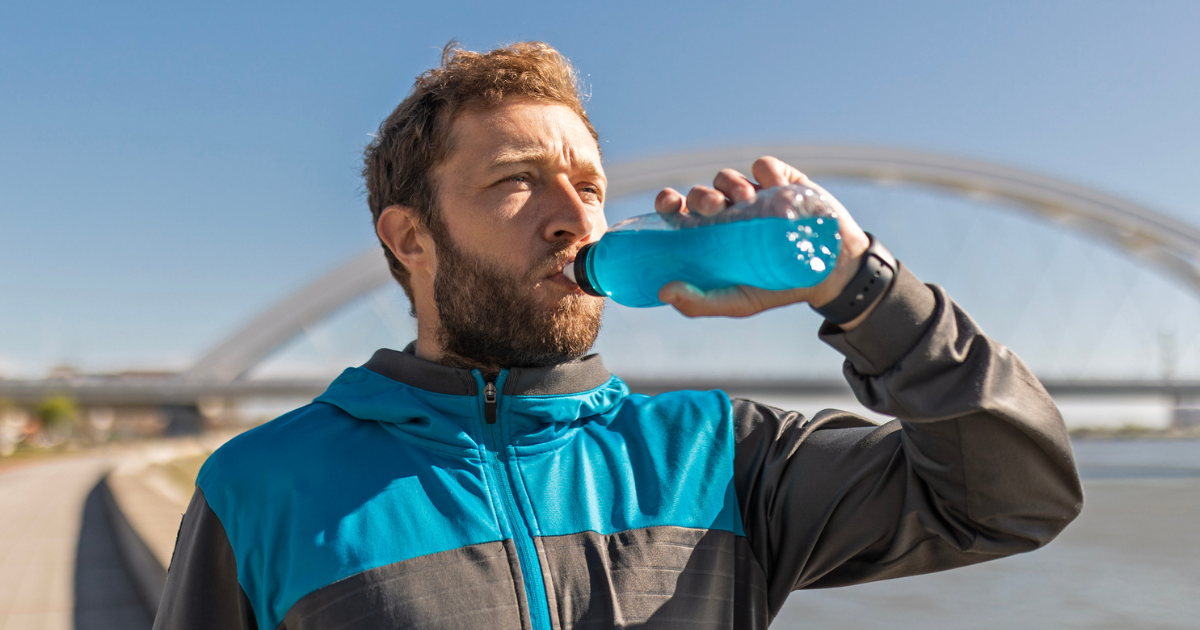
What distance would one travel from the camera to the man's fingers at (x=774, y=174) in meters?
1.19

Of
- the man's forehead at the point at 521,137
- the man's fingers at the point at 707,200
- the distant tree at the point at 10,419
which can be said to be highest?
the man's forehead at the point at 521,137

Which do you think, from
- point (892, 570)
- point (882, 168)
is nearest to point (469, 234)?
point (892, 570)

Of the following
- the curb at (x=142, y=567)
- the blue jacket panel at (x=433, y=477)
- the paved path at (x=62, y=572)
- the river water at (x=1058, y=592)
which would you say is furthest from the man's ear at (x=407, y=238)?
the river water at (x=1058, y=592)

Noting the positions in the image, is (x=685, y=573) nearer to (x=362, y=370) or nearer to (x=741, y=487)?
(x=741, y=487)

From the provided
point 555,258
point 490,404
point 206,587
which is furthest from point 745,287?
point 206,587

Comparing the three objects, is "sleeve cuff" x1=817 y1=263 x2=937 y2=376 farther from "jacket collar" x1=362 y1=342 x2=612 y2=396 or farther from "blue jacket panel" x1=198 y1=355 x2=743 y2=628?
"jacket collar" x1=362 y1=342 x2=612 y2=396

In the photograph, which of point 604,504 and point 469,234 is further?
point 469,234

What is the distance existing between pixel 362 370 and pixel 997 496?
993 millimetres

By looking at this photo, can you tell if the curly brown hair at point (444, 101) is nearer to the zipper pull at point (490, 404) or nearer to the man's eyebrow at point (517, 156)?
the man's eyebrow at point (517, 156)

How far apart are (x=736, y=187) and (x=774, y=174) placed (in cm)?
6

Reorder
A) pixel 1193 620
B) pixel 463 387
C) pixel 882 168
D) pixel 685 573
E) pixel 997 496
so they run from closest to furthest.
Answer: pixel 997 496 → pixel 685 573 → pixel 463 387 → pixel 1193 620 → pixel 882 168

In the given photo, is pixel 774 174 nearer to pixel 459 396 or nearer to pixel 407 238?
pixel 459 396

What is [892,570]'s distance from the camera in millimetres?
1418

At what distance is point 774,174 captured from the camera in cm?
119
